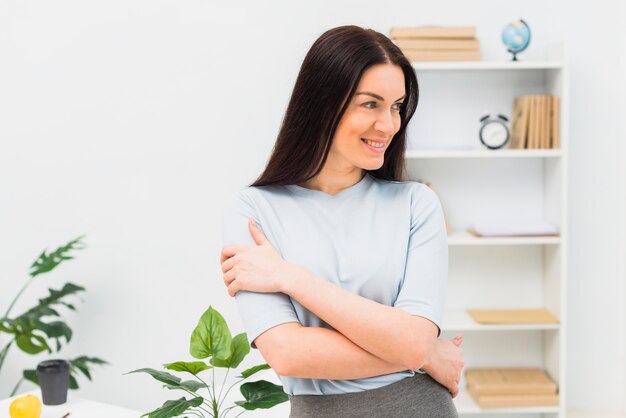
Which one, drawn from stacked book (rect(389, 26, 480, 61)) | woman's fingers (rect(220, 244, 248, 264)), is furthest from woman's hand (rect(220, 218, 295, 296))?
stacked book (rect(389, 26, 480, 61))

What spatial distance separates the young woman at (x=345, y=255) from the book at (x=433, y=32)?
164 cm

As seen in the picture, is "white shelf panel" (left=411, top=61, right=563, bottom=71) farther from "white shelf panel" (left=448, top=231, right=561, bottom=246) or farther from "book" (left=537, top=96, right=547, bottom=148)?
"white shelf panel" (left=448, top=231, right=561, bottom=246)

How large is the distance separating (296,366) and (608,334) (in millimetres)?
2438

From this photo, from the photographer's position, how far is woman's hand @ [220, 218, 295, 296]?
141 cm

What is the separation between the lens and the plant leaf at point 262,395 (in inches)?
57.0

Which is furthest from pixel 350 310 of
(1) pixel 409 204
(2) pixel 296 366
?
(1) pixel 409 204

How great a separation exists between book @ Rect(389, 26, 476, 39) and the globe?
0.14 meters

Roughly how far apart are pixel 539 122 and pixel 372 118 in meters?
1.90

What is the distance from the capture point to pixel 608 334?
11.3 feet

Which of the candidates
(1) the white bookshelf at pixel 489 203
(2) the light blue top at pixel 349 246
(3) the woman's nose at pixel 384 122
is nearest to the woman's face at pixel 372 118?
(3) the woman's nose at pixel 384 122

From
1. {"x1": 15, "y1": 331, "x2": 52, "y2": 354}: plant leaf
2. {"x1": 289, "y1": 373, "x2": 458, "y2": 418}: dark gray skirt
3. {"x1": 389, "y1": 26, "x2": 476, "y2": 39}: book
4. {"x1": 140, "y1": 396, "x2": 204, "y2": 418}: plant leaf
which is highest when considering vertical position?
{"x1": 389, "y1": 26, "x2": 476, "y2": 39}: book

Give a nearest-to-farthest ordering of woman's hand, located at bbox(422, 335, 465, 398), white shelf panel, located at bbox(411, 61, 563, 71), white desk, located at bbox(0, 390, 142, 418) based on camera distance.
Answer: woman's hand, located at bbox(422, 335, 465, 398) → white desk, located at bbox(0, 390, 142, 418) → white shelf panel, located at bbox(411, 61, 563, 71)

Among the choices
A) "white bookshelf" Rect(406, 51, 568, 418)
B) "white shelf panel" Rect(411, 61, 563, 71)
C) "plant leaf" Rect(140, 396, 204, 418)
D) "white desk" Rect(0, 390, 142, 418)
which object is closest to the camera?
"plant leaf" Rect(140, 396, 204, 418)

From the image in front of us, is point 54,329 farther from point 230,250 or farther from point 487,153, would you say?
point 230,250
